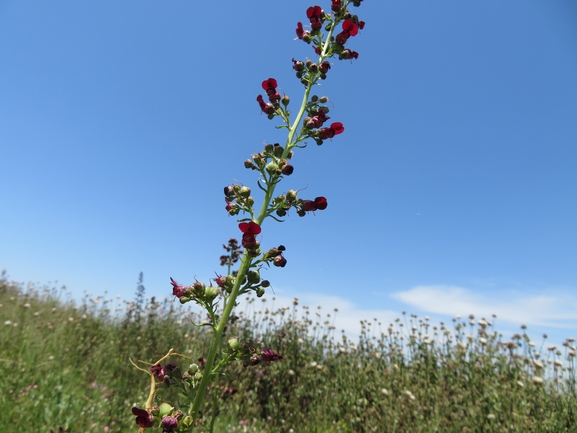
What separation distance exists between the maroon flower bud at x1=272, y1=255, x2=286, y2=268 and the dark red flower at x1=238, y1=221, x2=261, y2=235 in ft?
0.78

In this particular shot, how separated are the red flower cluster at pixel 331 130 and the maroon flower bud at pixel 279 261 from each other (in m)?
0.93

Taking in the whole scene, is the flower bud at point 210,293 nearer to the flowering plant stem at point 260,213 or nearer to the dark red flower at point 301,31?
the flowering plant stem at point 260,213

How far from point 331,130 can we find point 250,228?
99cm

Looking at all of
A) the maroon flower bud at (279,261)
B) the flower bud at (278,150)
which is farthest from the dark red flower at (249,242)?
the flower bud at (278,150)

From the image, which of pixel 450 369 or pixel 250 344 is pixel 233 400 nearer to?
pixel 450 369

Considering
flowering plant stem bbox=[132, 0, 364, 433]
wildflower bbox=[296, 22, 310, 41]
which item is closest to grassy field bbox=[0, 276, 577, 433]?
flowering plant stem bbox=[132, 0, 364, 433]

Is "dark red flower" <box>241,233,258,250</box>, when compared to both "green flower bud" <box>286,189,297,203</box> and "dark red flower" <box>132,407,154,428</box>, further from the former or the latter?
"dark red flower" <box>132,407,154,428</box>

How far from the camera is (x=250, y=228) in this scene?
6.40 feet

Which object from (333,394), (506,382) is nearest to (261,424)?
(333,394)

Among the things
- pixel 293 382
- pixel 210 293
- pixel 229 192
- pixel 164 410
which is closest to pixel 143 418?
pixel 164 410

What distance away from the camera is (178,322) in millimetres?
8680

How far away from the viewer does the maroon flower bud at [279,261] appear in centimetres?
209

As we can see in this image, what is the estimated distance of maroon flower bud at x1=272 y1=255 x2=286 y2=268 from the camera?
2094 millimetres

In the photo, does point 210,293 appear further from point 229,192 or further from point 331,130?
point 331,130
